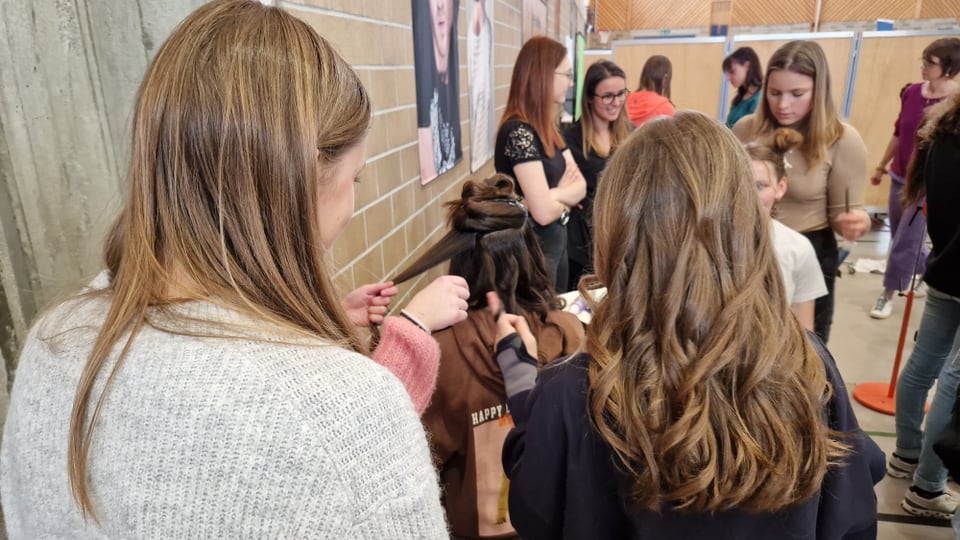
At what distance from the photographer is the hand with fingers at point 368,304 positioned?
131 centimetres

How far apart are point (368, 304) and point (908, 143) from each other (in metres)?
4.39

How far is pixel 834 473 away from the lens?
0.98 m

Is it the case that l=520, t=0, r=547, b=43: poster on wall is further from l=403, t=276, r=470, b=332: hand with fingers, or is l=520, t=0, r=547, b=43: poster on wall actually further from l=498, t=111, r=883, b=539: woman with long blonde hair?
l=498, t=111, r=883, b=539: woman with long blonde hair

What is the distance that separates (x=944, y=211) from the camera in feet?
6.18

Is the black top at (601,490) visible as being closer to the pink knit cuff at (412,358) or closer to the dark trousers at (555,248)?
the pink knit cuff at (412,358)

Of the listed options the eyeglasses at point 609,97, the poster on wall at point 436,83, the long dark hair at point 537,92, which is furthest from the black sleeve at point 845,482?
the eyeglasses at point 609,97

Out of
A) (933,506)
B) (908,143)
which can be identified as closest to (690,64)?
(908,143)

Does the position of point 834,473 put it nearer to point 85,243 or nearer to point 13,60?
point 85,243

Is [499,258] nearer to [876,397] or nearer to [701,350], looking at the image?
[701,350]

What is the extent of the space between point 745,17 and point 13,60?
33.8ft

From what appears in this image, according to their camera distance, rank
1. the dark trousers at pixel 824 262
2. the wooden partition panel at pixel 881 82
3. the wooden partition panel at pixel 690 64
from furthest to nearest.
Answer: the wooden partition panel at pixel 690 64
the wooden partition panel at pixel 881 82
the dark trousers at pixel 824 262

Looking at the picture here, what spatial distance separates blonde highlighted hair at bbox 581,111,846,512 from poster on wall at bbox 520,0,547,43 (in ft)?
12.9

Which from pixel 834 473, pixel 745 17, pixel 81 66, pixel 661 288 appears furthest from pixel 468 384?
pixel 745 17

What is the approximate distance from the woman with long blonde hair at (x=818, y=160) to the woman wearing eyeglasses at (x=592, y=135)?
79cm
